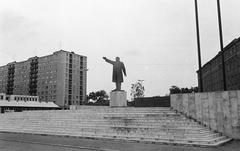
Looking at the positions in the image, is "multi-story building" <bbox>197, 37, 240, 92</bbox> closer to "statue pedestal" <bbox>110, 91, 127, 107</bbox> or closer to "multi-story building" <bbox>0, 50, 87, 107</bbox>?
"statue pedestal" <bbox>110, 91, 127, 107</bbox>

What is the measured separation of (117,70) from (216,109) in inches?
452

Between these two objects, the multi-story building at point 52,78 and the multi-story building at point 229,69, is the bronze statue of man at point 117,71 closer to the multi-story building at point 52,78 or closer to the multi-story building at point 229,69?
the multi-story building at point 229,69

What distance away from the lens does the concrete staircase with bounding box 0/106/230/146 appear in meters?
13.3

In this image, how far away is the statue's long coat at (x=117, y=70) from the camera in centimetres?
2461

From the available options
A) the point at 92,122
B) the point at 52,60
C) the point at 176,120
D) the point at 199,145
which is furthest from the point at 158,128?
the point at 52,60

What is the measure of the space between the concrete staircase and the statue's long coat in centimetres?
563

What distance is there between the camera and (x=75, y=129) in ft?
57.5

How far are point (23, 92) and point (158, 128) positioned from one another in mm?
87432

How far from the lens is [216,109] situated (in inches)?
607

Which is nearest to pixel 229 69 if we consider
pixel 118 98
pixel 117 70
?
pixel 117 70

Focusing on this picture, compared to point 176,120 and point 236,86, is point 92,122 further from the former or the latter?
point 236,86

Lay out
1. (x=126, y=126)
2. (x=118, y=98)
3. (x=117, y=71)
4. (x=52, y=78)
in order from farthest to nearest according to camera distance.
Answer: (x=52, y=78)
(x=117, y=71)
(x=118, y=98)
(x=126, y=126)

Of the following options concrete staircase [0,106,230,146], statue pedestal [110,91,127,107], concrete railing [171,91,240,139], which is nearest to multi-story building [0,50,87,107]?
statue pedestal [110,91,127,107]

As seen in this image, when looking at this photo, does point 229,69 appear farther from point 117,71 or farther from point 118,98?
point 118,98
